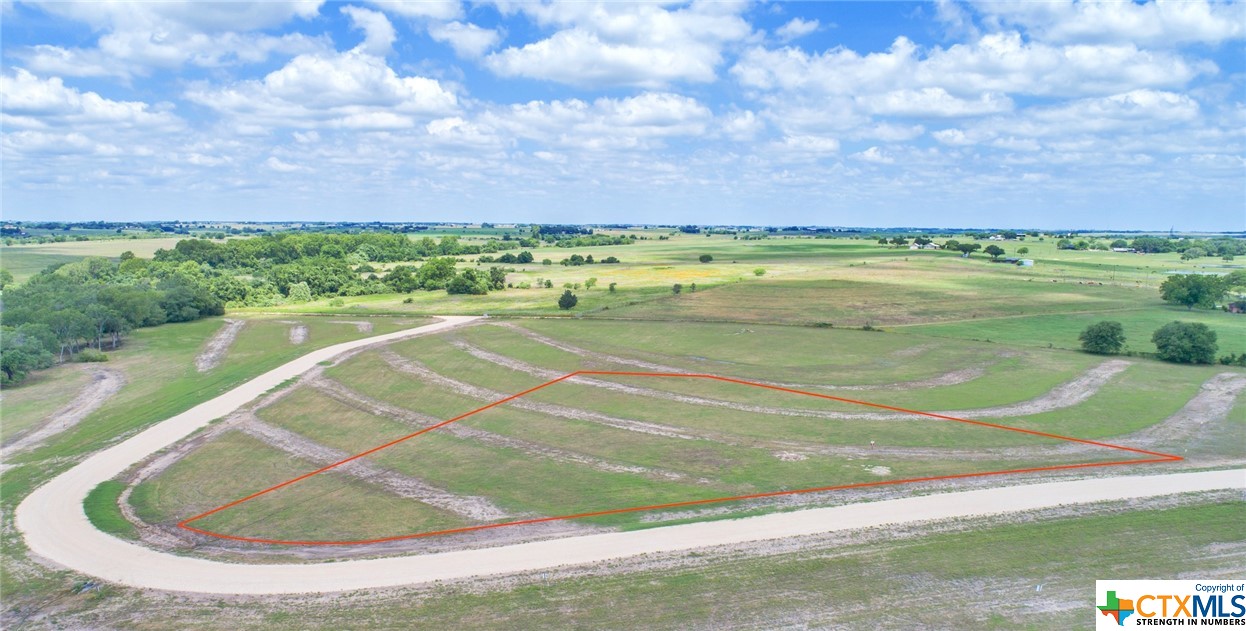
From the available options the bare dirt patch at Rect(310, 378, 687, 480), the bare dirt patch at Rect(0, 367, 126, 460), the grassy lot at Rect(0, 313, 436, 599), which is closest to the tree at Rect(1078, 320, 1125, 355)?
the bare dirt patch at Rect(310, 378, 687, 480)

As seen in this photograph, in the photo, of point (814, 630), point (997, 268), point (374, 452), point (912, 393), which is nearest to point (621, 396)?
point (374, 452)

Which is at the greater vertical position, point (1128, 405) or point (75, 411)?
point (1128, 405)

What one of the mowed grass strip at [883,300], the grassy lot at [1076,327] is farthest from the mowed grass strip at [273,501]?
the grassy lot at [1076,327]

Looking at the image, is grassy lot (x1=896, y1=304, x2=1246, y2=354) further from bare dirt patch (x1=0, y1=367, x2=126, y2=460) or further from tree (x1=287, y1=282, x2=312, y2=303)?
tree (x1=287, y1=282, x2=312, y2=303)

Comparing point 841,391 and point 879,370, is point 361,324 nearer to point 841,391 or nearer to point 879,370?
point 841,391

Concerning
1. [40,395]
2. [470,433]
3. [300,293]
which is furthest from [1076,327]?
[300,293]

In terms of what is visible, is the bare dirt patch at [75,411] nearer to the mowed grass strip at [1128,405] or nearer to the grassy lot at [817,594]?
the grassy lot at [817,594]
